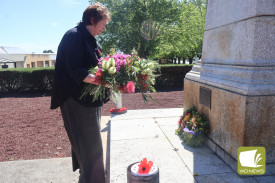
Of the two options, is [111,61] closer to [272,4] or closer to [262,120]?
[262,120]

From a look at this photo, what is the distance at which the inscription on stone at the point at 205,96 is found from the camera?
337 cm

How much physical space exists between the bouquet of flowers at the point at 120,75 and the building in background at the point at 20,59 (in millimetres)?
41568

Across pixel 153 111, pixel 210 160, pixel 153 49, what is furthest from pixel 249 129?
pixel 153 49

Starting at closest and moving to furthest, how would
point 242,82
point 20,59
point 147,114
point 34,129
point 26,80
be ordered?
point 242,82 → point 147,114 → point 34,129 → point 26,80 → point 20,59

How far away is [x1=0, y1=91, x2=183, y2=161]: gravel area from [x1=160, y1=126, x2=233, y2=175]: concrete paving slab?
86.4 inches

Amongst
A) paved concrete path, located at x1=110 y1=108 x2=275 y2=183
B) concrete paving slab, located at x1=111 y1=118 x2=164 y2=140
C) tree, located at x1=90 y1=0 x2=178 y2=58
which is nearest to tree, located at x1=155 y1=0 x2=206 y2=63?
tree, located at x1=90 y1=0 x2=178 y2=58

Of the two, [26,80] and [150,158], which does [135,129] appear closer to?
[150,158]

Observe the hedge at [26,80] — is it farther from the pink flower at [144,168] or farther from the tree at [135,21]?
the pink flower at [144,168]

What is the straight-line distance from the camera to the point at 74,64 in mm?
2166

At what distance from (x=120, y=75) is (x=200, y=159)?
1.65m

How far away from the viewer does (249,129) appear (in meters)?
2.51

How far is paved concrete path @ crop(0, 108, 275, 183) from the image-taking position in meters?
2.62

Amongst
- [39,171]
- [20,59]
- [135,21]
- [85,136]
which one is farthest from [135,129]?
[20,59]

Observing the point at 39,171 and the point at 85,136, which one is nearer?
the point at 85,136
